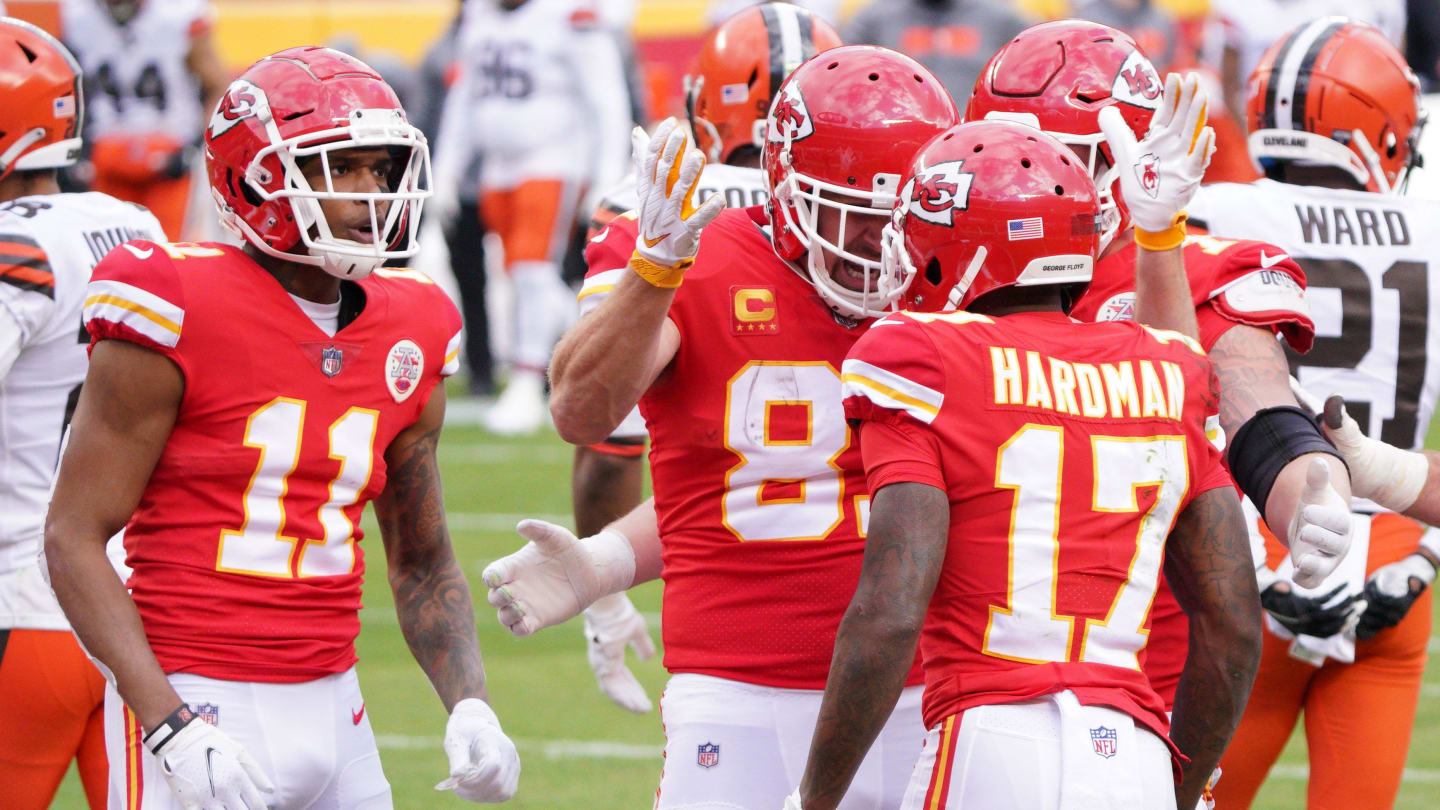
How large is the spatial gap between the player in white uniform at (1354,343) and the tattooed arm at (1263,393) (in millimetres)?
705

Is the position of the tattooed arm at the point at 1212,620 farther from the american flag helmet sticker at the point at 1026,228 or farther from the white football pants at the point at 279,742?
the white football pants at the point at 279,742

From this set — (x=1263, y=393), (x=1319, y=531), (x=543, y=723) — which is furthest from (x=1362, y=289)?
(x=543, y=723)

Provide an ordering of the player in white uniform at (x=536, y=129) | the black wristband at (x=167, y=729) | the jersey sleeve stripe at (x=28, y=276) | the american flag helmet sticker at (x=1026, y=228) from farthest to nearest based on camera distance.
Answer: the player in white uniform at (x=536, y=129) < the jersey sleeve stripe at (x=28, y=276) < the black wristband at (x=167, y=729) < the american flag helmet sticker at (x=1026, y=228)

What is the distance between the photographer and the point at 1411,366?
4.18m

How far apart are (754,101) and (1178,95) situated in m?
1.54

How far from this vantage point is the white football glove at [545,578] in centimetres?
348

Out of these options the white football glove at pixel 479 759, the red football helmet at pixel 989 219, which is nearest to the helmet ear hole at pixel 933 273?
the red football helmet at pixel 989 219

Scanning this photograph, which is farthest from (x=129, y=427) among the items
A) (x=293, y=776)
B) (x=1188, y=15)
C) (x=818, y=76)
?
(x=1188, y=15)

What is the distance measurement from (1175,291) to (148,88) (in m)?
7.72

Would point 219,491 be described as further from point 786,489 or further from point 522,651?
point 522,651

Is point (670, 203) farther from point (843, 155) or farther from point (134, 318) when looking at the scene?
point (134, 318)

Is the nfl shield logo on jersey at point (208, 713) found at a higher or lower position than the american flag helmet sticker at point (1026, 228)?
lower

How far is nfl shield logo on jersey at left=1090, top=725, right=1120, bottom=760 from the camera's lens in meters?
2.68

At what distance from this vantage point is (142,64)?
973 cm
